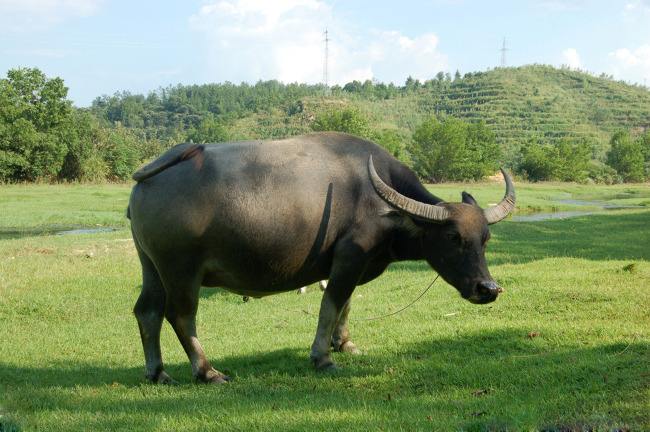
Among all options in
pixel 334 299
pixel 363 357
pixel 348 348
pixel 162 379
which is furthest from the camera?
pixel 348 348

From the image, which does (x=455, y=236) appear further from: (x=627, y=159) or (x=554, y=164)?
(x=627, y=159)

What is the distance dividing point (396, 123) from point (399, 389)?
115983 mm

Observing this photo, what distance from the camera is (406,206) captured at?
5949 millimetres

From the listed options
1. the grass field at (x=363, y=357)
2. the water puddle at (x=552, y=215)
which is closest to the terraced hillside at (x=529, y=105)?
the water puddle at (x=552, y=215)

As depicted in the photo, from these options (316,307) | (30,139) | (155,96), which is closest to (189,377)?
(316,307)

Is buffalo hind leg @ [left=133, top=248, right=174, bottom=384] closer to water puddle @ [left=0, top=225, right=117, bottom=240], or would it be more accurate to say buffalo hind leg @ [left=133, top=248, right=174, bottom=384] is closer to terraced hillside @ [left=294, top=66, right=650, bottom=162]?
water puddle @ [left=0, top=225, right=117, bottom=240]

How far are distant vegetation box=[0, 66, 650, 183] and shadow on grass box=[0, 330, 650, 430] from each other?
37.9 metres

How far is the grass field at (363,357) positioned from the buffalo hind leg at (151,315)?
240mm


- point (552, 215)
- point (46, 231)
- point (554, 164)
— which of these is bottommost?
point (552, 215)

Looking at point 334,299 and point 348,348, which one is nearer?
point 334,299

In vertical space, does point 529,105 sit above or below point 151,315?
above

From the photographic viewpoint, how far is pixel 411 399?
16.3ft

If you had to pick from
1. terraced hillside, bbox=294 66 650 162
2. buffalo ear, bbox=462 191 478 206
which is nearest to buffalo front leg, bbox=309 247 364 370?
buffalo ear, bbox=462 191 478 206

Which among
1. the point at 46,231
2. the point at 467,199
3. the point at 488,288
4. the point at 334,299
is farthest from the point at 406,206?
the point at 46,231
